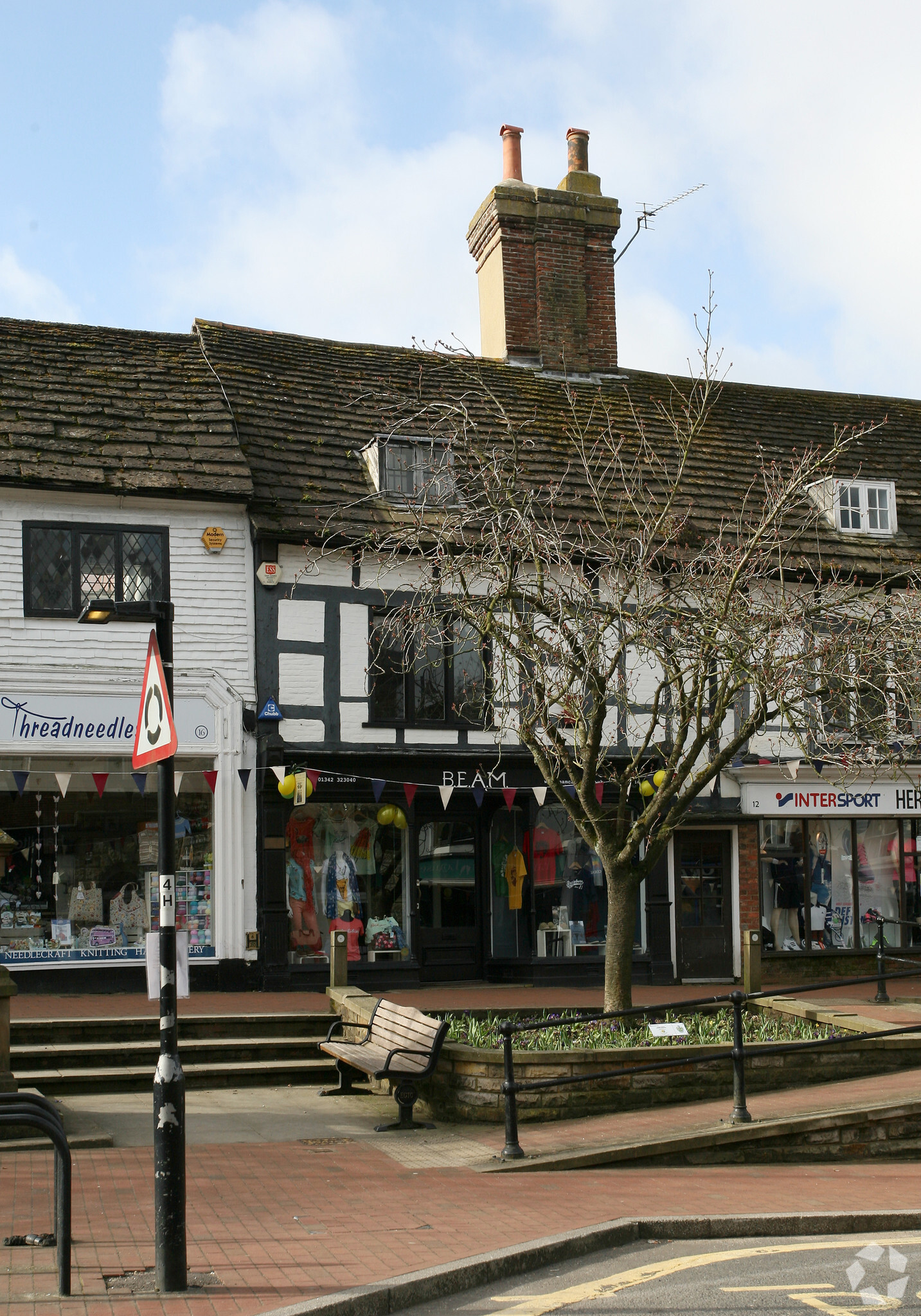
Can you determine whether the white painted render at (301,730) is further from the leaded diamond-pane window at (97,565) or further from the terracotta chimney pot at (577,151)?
the terracotta chimney pot at (577,151)

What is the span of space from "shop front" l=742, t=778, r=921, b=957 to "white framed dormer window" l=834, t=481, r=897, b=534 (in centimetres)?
403

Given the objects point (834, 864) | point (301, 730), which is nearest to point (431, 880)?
point (301, 730)

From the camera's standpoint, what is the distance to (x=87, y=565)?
16.5 metres

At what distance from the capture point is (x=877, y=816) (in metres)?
19.9

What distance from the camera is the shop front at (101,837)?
1598 cm

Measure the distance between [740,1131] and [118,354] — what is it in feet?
46.5

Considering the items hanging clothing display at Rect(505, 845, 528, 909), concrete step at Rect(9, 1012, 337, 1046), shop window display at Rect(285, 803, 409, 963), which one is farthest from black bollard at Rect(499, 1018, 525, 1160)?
hanging clothing display at Rect(505, 845, 528, 909)

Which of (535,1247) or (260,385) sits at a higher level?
(260,385)

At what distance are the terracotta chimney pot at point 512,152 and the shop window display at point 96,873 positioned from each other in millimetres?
12292

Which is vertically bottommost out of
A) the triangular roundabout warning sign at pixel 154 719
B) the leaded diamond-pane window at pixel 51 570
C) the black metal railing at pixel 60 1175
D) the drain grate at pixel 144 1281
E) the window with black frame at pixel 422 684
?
the drain grate at pixel 144 1281

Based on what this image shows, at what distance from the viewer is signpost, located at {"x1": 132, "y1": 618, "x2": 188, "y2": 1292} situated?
20.6ft

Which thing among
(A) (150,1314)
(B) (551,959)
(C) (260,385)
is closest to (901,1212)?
(A) (150,1314)

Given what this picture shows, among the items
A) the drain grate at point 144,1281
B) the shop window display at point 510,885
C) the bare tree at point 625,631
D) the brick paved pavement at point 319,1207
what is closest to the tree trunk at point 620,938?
the bare tree at point 625,631

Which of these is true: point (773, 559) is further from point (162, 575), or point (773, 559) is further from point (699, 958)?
point (162, 575)
